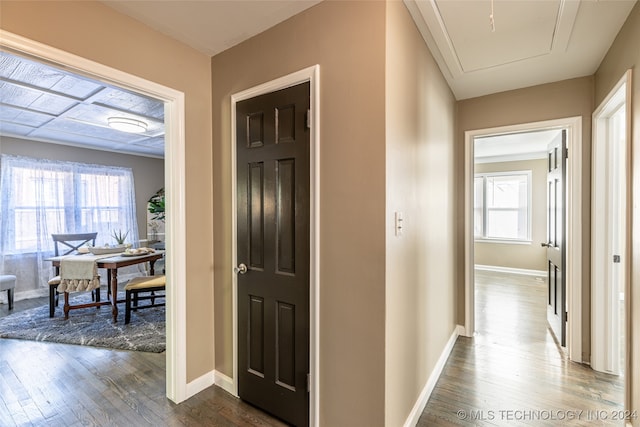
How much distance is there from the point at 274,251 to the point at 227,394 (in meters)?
1.17

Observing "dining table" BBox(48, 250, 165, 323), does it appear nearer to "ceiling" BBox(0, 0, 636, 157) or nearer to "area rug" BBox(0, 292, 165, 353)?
"area rug" BBox(0, 292, 165, 353)

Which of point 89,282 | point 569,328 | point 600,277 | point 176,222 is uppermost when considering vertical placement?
point 176,222

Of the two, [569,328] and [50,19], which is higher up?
[50,19]

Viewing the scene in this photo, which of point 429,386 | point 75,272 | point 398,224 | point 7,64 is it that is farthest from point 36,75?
point 429,386

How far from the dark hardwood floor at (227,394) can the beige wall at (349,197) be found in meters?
0.68

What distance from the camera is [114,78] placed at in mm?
1669

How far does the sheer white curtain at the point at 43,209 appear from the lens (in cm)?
433

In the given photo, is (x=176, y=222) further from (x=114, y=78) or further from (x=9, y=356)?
(x=9, y=356)

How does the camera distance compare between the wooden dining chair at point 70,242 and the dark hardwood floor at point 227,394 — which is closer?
the dark hardwood floor at point 227,394

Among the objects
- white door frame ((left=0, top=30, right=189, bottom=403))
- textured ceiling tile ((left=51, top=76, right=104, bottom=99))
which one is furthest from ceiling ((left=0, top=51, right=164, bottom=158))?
white door frame ((left=0, top=30, right=189, bottom=403))

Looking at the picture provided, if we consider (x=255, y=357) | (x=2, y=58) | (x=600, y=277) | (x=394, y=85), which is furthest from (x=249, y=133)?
(x=600, y=277)

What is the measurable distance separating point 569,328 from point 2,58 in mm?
5038

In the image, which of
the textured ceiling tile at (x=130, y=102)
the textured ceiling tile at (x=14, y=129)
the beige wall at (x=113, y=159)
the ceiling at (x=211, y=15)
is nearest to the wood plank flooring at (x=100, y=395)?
the textured ceiling tile at (x=130, y=102)

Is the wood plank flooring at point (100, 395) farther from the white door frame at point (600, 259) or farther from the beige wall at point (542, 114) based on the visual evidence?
the white door frame at point (600, 259)
